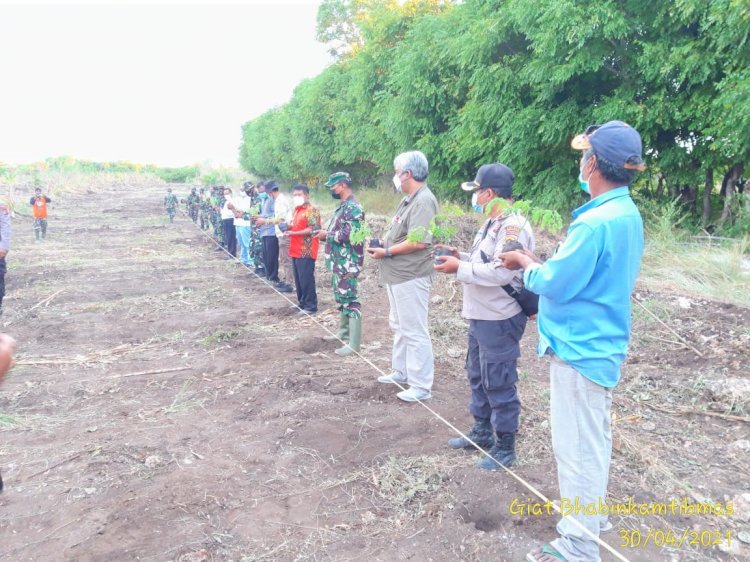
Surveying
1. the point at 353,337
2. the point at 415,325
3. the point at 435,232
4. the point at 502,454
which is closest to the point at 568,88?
the point at 353,337

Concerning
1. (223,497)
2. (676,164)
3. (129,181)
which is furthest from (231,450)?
(129,181)

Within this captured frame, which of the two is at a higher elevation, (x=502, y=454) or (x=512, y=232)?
(x=512, y=232)

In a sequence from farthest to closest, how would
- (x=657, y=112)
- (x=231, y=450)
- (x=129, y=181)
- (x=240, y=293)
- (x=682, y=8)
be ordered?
(x=129, y=181)
(x=240, y=293)
(x=657, y=112)
(x=682, y=8)
(x=231, y=450)

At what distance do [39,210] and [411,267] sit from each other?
15.7 m

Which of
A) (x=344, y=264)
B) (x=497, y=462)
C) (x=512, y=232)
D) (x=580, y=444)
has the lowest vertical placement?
(x=497, y=462)

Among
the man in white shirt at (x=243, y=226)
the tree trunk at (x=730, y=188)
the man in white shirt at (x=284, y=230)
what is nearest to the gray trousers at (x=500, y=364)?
the man in white shirt at (x=284, y=230)

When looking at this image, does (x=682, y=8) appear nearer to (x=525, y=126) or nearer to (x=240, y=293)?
(x=525, y=126)

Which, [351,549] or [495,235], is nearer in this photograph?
[351,549]

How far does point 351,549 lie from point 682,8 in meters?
7.74

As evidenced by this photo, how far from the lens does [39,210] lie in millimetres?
15828

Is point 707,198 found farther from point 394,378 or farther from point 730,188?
point 394,378

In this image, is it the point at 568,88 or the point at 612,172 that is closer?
the point at 612,172

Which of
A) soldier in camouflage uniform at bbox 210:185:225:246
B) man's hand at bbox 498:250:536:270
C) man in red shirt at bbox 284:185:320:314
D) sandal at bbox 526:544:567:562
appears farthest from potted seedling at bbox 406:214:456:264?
soldier in camouflage uniform at bbox 210:185:225:246

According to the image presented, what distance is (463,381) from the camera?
4.88 metres
